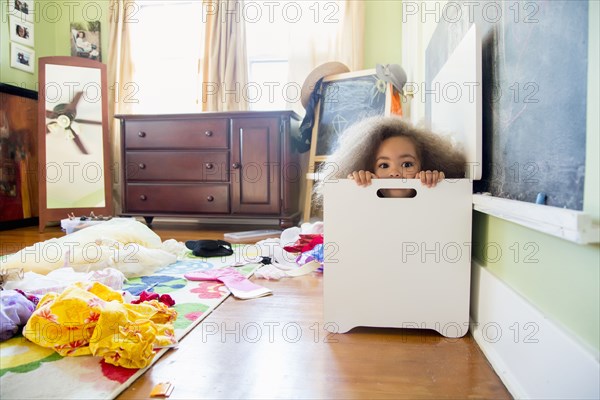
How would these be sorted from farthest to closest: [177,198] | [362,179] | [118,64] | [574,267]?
[118,64] < [177,198] < [362,179] < [574,267]

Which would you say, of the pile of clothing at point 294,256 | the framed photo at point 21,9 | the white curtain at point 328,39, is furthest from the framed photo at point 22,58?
the pile of clothing at point 294,256

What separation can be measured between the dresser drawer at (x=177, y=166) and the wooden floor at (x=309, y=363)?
1781 millimetres

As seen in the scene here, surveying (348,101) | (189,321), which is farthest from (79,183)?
(189,321)

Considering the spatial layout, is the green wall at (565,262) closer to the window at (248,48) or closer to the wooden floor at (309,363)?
the wooden floor at (309,363)

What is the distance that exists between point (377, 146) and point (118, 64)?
292cm

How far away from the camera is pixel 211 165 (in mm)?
2889

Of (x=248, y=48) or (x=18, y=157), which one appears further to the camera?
(x=248, y=48)

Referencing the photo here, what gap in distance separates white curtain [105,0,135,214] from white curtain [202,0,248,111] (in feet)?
2.27

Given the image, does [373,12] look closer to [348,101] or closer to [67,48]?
[348,101]

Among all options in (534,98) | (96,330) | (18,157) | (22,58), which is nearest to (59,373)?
(96,330)

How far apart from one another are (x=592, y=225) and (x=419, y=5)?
231cm

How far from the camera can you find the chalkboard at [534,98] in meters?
0.58

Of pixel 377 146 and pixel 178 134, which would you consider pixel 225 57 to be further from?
pixel 377 146

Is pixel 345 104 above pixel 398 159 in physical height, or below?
above
